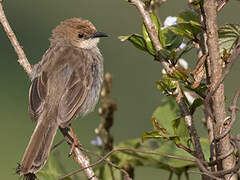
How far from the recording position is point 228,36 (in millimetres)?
2943

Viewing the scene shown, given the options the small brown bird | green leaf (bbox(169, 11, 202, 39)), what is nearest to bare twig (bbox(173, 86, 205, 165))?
green leaf (bbox(169, 11, 202, 39))

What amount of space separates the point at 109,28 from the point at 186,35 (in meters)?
13.6

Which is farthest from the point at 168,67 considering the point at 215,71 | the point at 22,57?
the point at 22,57

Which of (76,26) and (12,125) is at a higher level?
(76,26)

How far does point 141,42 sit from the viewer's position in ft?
9.72

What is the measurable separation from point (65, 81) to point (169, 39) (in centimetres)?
257

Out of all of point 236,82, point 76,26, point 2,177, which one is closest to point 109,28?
point 236,82

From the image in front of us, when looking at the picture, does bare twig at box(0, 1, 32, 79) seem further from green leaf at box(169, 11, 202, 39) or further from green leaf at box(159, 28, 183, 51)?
green leaf at box(169, 11, 202, 39)

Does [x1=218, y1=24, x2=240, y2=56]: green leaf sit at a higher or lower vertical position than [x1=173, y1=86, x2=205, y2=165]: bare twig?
higher

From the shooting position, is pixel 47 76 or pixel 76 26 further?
pixel 76 26

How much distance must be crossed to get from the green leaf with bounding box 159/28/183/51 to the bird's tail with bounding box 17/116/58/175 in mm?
1181

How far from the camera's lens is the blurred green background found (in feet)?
36.3

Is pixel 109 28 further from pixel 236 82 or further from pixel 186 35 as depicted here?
A: pixel 186 35

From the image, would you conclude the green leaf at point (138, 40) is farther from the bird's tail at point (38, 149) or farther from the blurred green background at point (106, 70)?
the blurred green background at point (106, 70)
